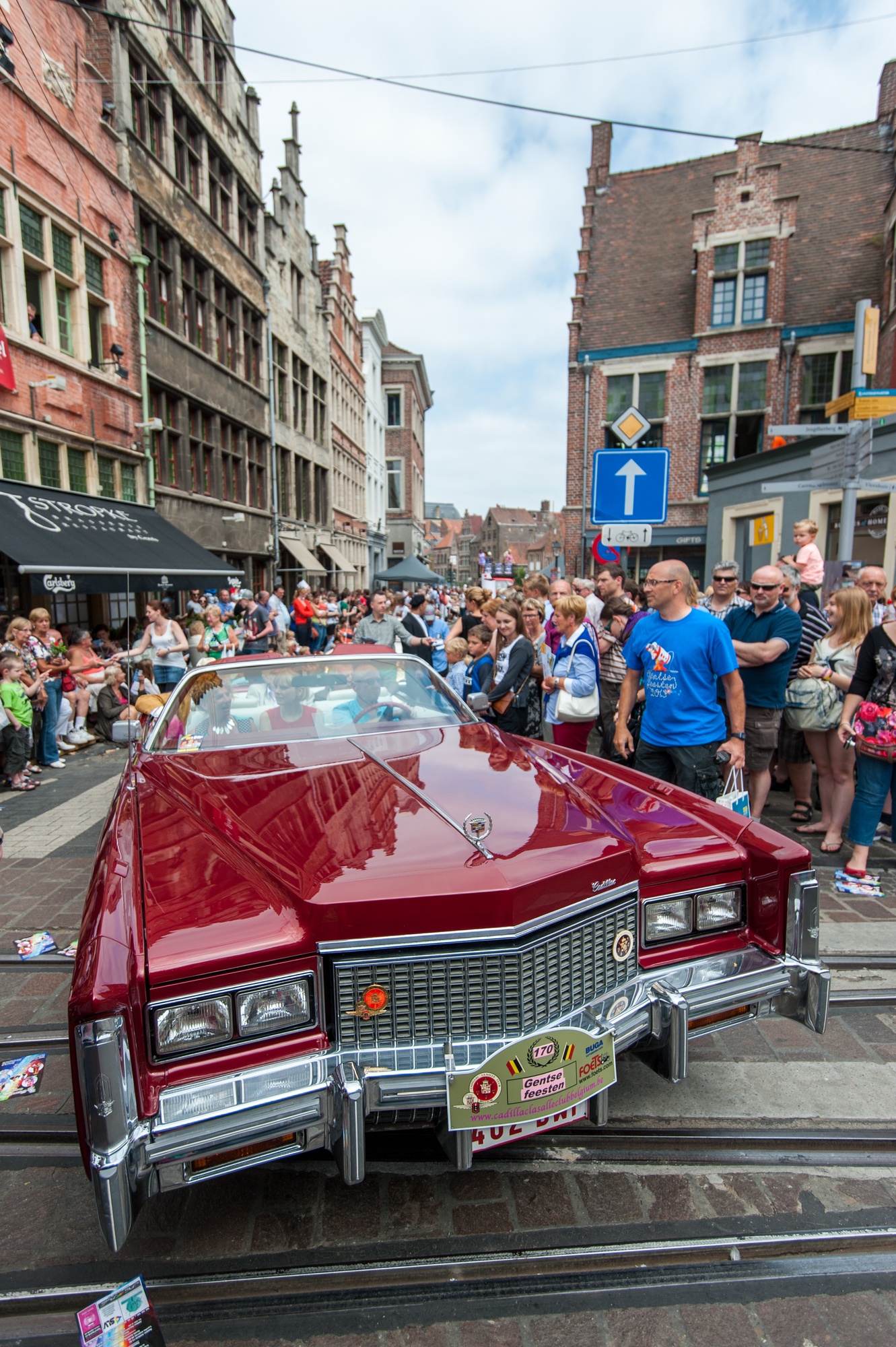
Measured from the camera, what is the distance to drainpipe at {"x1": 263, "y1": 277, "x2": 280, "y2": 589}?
25219mm

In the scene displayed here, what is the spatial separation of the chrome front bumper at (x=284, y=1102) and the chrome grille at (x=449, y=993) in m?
0.04

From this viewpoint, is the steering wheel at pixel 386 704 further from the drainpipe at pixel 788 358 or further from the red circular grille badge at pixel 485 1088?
the drainpipe at pixel 788 358

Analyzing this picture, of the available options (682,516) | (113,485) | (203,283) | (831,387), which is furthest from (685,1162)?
(831,387)

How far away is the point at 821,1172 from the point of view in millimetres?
2418

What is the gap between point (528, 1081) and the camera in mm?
1948

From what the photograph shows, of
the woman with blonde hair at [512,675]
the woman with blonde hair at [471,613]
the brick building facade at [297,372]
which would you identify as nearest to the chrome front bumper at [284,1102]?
the woman with blonde hair at [512,675]

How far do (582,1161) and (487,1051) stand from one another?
90cm

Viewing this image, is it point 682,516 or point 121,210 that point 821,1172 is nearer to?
point 121,210

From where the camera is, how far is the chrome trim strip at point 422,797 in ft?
7.12

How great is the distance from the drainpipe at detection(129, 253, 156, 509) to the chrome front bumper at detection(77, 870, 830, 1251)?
15.7m

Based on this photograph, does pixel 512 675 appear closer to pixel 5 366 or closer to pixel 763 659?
pixel 763 659

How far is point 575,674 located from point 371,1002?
3.69 meters

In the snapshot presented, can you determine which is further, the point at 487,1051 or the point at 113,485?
the point at 113,485

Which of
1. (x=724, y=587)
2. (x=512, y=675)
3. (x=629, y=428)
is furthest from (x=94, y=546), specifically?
(x=724, y=587)
